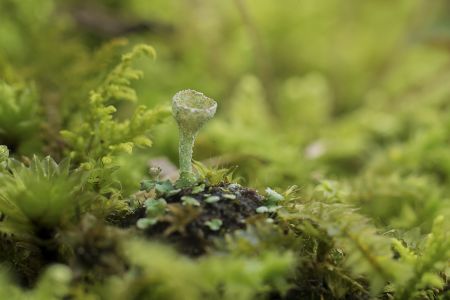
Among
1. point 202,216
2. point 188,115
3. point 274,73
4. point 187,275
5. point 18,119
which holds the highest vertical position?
point 274,73

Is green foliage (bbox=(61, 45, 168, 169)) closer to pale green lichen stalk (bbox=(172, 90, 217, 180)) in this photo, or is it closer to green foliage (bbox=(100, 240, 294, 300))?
pale green lichen stalk (bbox=(172, 90, 217, 180))

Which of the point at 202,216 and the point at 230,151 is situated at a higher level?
the point at 230,151

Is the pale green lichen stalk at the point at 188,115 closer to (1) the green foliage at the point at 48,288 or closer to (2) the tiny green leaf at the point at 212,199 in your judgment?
(2) the tiny green leaf at the point at 212,199

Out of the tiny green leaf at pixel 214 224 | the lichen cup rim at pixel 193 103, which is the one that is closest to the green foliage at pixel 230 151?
the tiny green leaf at pixel 214 224

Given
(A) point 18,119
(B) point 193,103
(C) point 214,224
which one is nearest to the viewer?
(C) point 214,224

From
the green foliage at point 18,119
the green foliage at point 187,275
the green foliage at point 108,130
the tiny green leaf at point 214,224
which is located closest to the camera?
the green foliage at point 187,275

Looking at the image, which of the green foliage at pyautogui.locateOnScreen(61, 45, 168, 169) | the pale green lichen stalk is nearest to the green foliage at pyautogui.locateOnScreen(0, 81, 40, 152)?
the green foliage at pyautogui.locateOnScreen(61, 45, 168, 169)

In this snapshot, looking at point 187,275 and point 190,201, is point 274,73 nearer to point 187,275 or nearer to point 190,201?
point 190,201

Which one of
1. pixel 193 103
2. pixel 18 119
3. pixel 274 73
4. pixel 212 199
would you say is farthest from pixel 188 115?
pixel 274 73
